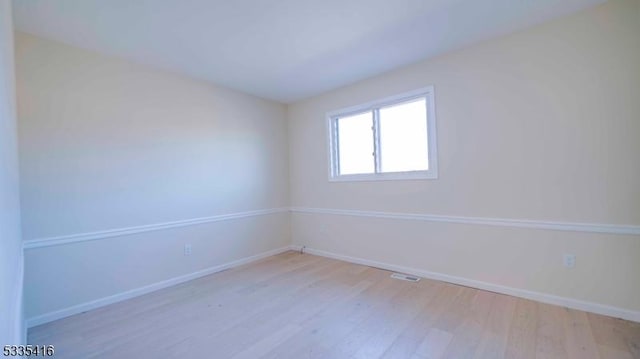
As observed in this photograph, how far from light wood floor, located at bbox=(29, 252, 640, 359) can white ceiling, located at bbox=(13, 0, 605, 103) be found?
8.21 feet

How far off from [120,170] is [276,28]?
2126 millimetres

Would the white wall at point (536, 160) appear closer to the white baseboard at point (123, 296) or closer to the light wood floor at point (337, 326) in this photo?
the light wood floor at point (337, 326)

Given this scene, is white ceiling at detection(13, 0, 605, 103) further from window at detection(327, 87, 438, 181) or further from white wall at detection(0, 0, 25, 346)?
white wall at detection(0, 0, 25, 346)

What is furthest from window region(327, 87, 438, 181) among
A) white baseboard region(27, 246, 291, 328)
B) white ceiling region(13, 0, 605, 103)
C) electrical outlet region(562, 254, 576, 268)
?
white baseboard region(27, 246, 291, 328)

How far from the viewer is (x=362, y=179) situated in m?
3.74

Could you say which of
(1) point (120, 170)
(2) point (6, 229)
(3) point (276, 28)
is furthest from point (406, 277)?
(1) point (120, 170)

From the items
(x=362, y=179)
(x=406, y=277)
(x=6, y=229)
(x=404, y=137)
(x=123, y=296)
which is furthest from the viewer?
(x=362, y=179)

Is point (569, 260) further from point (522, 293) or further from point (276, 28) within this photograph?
point (276, 28)

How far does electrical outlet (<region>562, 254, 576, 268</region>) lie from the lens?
233cm

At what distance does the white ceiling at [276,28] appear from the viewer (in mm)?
2094

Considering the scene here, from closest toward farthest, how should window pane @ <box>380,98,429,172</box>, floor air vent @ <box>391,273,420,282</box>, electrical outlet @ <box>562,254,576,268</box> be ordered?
electrical outlet @ <box>562,254,576,268</box> < floor air vent @ <box>391,273,420,282</box> < window pane @ <box>380,98,429,172</box>

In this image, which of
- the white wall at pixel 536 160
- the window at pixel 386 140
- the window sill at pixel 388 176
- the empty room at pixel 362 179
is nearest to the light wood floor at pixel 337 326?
the empty room at pixel 362 179

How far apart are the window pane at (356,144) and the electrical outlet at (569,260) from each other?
211 cm

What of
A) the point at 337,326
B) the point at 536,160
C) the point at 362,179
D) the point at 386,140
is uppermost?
the point at 386,140
